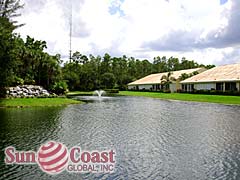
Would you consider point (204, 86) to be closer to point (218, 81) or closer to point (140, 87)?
point (218, 81)

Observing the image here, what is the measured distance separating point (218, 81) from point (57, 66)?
81.3 ft

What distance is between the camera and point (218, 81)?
49.8m

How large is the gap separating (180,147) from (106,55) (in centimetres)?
8367

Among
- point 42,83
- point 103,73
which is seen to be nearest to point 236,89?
point 42,83

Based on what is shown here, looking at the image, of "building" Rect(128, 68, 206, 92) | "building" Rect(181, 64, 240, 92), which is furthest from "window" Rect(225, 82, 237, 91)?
"building" Rect(128, 68, 206, 92)

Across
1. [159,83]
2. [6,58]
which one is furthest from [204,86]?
[6,58]

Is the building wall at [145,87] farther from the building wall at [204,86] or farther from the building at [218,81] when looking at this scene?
the building wall at [204,86]
